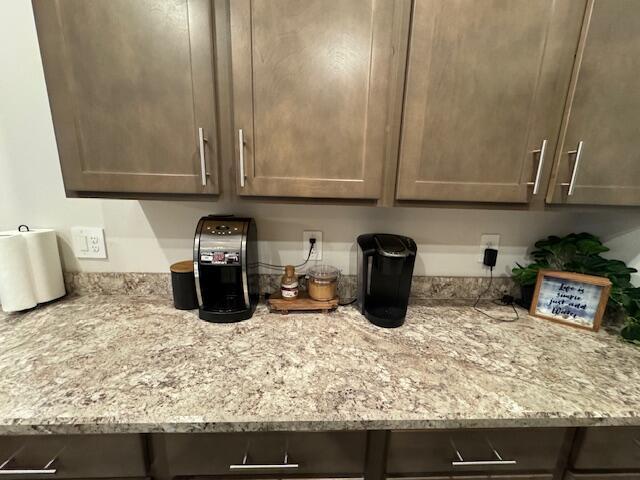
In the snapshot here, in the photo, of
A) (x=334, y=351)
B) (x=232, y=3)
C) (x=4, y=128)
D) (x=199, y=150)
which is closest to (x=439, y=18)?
(x=232, y=3)

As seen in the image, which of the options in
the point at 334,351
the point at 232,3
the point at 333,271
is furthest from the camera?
the point at 333,271

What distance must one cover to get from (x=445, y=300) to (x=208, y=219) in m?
1.08

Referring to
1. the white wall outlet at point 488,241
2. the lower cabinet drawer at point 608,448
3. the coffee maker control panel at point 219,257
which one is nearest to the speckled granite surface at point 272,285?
the white wall outlet at point 488,241

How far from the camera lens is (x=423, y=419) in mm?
640

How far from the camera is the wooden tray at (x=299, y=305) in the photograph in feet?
3.55

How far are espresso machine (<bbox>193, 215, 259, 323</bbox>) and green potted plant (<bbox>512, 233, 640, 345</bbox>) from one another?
1102mm

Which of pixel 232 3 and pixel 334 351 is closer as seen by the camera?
pixel 232 3

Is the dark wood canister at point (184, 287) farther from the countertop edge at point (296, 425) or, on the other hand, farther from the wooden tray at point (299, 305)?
the countertop edge at point (296, 425)

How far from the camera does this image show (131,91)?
0.79 metres

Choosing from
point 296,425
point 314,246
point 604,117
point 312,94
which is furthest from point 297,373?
point 604,117

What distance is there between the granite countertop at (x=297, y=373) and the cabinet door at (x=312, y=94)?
499mm

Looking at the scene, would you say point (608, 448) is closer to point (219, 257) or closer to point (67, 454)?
point (219, 257)

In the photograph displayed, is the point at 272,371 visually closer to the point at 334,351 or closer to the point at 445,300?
the point at 334,351

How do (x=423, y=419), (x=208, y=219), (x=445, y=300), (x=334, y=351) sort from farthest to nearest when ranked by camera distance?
(x=445, y=300) < (x=208, y=219) < (x=334, y=351) < (x=423, y=419)
